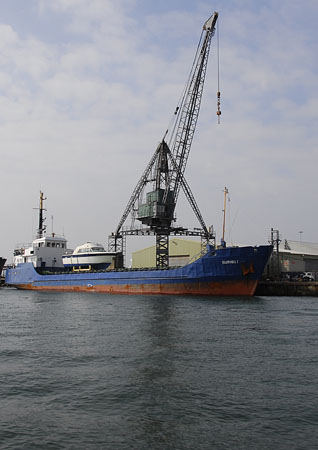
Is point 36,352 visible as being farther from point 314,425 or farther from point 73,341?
point 314,425

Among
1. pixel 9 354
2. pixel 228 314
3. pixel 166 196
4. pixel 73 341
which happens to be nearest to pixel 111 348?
pixel 73 341

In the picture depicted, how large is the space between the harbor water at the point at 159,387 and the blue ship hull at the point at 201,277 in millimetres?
19035

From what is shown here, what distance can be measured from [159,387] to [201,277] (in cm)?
3252

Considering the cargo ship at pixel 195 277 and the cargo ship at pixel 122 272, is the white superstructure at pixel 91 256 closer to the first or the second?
the cargo ship at pixel 122 272

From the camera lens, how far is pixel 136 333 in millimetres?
21828

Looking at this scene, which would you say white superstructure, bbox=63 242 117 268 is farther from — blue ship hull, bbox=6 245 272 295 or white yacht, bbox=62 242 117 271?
blue ship hull, bbox=6 245 272 295

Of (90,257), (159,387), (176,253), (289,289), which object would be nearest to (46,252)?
(90,257)

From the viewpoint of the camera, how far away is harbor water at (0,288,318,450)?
30.3ft

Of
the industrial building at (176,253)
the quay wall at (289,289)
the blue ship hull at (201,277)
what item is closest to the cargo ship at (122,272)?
the blue ship hull at (201,277)

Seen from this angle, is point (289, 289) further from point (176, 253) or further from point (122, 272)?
point (176, 253)

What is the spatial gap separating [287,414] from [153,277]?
1518 inches

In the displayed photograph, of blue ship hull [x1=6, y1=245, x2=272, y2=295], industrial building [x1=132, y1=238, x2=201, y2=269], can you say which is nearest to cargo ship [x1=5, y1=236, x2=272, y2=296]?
blue ship hull [x1=6, y1=245, x2=272, y2=295]

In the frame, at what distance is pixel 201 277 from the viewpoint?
44844 mm

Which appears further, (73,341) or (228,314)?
(228,314)
